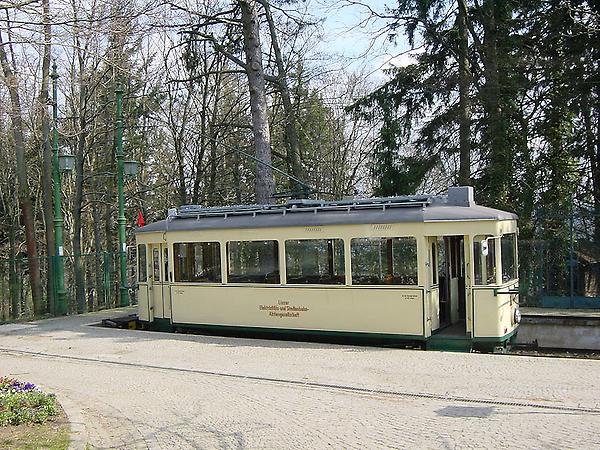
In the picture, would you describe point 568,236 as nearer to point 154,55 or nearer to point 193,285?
point 193,285

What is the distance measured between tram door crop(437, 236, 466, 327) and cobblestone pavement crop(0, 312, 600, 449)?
1.71 m

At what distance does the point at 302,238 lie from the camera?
13.6m

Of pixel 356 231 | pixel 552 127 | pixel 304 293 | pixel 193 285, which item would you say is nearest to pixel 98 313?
pixel 193 285

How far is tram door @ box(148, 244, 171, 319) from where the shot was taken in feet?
51.6

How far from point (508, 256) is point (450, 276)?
3.84 feet

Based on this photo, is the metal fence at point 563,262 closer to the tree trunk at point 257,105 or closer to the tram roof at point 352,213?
the tram roof at point 352,213

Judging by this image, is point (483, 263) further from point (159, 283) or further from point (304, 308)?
point (159, 283)

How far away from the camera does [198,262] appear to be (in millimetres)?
15148

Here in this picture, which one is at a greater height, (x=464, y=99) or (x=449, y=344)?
(x=464, y=99)

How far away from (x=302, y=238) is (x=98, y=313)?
840cm

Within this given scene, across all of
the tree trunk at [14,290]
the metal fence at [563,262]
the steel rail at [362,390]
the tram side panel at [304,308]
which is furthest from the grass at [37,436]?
the metal fence at [563,262]

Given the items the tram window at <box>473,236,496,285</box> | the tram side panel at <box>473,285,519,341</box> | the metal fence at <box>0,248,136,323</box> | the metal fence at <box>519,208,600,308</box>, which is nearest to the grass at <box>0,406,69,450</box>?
the tram side panel at <box>473,285,519,341</box>

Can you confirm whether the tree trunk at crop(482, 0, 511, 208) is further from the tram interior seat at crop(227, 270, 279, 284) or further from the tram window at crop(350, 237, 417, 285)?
the tram interior seat at crop(227, 270, 279, 284)

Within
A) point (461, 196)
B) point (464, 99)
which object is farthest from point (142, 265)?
point (464, 99)
